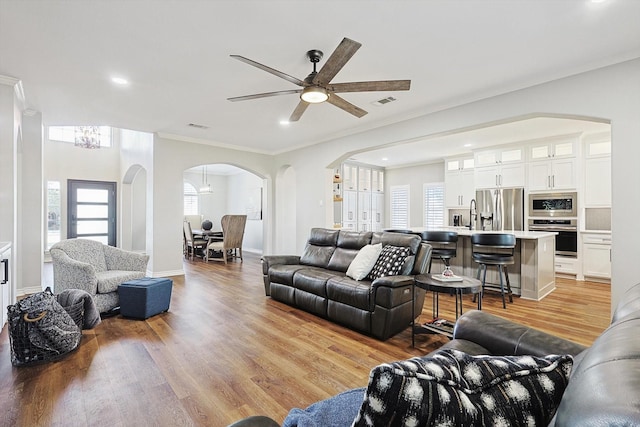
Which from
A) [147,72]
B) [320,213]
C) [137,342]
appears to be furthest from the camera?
[320,213]

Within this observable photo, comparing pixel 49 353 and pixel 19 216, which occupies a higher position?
pixel 19 216

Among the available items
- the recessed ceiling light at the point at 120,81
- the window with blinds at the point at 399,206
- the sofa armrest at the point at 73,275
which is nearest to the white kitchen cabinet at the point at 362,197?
the window with blinds at the point at 399,206

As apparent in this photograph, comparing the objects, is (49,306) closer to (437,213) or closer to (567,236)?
(567,236)

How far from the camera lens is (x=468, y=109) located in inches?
160

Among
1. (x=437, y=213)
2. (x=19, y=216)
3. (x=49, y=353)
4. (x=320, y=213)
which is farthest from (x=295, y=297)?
(x=437, y=213)

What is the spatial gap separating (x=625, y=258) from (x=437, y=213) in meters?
5.85

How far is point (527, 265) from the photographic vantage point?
4418 mm

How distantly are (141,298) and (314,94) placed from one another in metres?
2.88

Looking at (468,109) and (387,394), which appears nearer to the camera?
(387,394)

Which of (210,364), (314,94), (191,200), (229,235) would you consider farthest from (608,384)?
(191,200)

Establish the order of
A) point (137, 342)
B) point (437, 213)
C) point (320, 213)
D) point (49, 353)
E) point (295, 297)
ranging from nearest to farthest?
point (49, 353) < point (137, 342) < point (295, 297) < point (320, 213) < point (437, 213)

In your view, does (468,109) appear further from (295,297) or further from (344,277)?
(295,297)

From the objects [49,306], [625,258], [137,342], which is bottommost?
[137,342]

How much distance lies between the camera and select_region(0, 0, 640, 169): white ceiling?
Result: 91.2 inches
